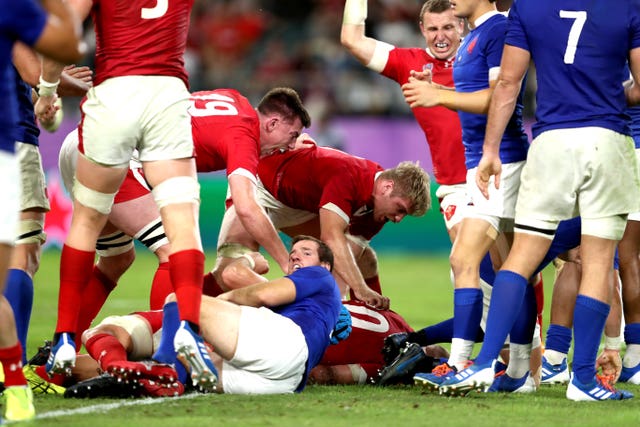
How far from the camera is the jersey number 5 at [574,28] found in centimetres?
592

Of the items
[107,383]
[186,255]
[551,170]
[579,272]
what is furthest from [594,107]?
[107,383]

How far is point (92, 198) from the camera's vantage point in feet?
19.3

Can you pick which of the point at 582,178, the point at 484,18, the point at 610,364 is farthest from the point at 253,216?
the point at 610,364

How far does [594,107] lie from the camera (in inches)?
235

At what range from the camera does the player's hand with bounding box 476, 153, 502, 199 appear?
607 centimetres

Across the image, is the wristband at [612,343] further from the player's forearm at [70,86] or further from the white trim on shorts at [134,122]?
the player's forearm at [70,86]

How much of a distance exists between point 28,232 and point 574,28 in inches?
130

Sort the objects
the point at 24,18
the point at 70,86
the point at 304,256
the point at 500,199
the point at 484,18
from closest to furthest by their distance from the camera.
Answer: the point at 24,18 < the point at 500,199 < the point at 484,18 < the point at 304,256 < the point at 70,86

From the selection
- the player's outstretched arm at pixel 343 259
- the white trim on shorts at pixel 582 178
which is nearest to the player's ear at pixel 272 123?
the player's outstretched arm at pixel 343 259

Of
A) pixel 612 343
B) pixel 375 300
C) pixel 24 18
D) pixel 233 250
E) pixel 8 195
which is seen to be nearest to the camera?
pixel 24 18

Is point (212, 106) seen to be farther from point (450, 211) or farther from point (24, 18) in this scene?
point (24, 18)

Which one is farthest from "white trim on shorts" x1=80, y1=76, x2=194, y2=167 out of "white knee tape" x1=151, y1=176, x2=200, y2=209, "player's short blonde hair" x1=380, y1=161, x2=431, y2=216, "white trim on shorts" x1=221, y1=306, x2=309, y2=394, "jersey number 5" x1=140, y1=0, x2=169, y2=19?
"player's short blonde hair" x1=380, y1=161, x2=431, y2=216

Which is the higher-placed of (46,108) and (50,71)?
(50,71)

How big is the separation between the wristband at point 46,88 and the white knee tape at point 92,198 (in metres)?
0.63
